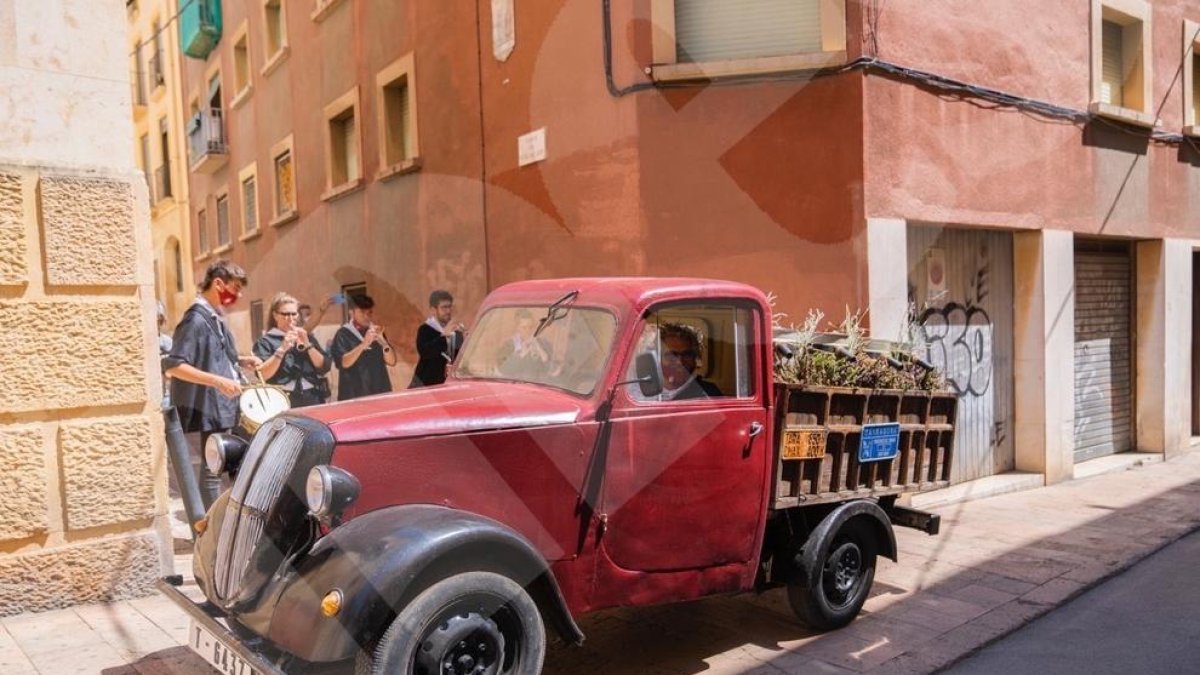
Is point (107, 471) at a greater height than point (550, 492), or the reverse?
point (550, 492)

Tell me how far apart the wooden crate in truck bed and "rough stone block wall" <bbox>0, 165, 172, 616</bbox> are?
143 inches

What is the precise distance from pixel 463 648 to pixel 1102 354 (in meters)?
9.55

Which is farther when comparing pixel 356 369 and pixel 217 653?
pixel 356 369

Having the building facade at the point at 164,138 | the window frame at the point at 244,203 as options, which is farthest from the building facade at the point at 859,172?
the building facade at the point at 164,138

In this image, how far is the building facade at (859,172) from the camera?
294 inches

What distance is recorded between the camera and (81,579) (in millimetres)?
4977

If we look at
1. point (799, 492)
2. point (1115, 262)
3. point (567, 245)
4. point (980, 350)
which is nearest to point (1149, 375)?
point (1115, 262)

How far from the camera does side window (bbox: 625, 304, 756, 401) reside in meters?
4.25

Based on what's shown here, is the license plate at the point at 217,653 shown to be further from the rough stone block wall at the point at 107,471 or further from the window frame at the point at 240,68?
the window frame at the point at 240,68

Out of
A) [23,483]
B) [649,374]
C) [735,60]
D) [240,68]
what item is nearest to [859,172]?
[735,60]

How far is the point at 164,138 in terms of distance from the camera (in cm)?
2370

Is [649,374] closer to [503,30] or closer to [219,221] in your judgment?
[503,30]

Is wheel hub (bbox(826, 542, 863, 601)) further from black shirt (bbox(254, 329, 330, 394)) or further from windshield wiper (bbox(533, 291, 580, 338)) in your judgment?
black shirt (bbox(254, 329, 330, 394))

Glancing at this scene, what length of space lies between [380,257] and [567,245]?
4.60m
